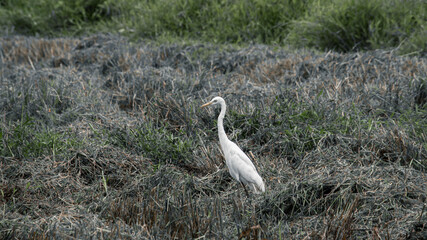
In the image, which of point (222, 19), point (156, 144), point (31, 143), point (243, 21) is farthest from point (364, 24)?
point (31, 143)

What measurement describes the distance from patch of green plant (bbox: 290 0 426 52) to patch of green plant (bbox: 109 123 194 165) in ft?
12.1

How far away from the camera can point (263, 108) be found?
4.33 meters

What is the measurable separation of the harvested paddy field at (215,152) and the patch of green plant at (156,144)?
0.01 meters

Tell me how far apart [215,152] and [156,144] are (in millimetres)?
471

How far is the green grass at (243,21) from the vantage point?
278 inches

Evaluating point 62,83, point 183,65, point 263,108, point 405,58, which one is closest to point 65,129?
point 62,83

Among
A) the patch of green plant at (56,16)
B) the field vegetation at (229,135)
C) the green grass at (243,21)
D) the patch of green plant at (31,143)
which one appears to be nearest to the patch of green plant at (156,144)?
the field vegetation at (229,135)

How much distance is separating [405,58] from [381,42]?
A: 2.55 feet

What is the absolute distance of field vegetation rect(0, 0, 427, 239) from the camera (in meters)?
3.02

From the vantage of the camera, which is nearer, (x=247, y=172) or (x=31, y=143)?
(x=247, y=172)

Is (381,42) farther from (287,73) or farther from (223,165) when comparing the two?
(223,165)

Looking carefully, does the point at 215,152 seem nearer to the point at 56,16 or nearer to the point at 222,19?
the point at 222,19

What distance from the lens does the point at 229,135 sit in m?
4.20

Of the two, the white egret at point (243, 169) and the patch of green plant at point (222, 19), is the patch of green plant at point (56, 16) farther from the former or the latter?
the white egret at point (243, 169)
